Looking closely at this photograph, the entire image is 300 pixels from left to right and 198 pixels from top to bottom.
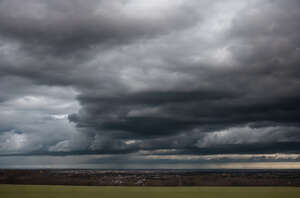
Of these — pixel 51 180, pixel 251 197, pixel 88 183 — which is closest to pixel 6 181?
pixel 51 180

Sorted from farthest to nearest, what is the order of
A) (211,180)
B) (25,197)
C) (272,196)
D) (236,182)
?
(211,180), (236,182), (272,196), (25,197)

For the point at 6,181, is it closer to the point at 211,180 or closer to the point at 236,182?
the point at 211,180

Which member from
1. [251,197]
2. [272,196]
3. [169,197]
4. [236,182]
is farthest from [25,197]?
[236,182]

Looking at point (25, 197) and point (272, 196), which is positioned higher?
point (25, 197)

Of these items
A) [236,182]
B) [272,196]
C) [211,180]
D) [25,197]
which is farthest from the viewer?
[211,180]

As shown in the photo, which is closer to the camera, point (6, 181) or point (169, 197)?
point (169, 197)

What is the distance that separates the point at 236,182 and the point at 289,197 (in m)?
44.6

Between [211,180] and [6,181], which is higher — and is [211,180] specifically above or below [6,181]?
below

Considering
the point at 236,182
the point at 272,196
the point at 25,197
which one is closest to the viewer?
the point at 25,197

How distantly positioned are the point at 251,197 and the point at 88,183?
173ft

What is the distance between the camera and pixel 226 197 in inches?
1100

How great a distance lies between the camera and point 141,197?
27250 mm

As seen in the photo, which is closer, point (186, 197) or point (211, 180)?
point (186, 197)

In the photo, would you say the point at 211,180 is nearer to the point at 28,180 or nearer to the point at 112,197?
the point at 28,180
